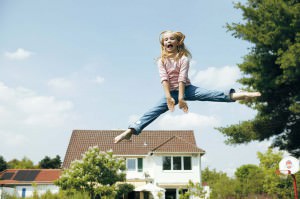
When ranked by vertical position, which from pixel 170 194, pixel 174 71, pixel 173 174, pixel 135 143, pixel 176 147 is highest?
pixel 135 143

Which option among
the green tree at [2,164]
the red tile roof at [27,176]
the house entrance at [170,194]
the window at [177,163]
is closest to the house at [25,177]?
the red tile roof at [27,176]

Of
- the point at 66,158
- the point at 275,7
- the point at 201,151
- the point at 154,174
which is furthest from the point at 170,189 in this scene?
the point at 275,7

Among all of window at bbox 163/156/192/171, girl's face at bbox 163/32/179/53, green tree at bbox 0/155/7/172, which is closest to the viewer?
girl's face at bbox 163/32/179/53

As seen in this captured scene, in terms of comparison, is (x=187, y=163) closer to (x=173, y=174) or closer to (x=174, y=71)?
(x=173, y=174)

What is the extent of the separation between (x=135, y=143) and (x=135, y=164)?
2.16 meters

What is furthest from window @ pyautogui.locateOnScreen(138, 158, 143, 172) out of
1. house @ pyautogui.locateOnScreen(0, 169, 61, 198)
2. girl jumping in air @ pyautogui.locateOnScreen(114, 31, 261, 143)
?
girl jumping in air @ pyautogui.locateOnScreen(114, 31, 261, 143)

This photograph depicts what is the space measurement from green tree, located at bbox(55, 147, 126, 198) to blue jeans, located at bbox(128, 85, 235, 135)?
721 inches

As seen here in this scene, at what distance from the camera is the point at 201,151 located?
103 feet

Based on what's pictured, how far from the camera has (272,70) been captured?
1727 cm

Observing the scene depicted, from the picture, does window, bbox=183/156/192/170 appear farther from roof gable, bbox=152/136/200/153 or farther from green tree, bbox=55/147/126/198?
green tree, bbox=55/147/126/198

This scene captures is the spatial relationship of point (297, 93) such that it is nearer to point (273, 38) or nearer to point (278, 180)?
point (273, 38)

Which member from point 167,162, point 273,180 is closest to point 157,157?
point 167,162

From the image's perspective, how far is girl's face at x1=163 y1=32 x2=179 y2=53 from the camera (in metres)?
3.78

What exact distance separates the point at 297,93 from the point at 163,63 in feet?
49.6
